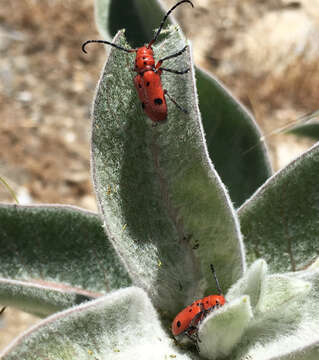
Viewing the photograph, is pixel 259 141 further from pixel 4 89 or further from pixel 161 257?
pixel 4 89

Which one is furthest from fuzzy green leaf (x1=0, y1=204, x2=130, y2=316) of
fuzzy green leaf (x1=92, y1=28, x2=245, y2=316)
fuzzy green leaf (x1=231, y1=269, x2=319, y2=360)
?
fuzzy green leaf (x1=231, y1=269, x2=319, y2=360)

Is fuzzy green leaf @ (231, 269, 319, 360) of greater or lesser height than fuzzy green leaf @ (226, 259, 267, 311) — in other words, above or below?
below

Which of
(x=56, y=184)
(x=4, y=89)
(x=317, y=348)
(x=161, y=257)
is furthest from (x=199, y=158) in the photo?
(x=4, y=89)

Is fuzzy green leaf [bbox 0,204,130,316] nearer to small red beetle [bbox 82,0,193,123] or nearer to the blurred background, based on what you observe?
small red beetle [bbox 82,0,193,123]

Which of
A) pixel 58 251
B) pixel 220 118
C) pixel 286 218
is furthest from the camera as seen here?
pixel 220 118

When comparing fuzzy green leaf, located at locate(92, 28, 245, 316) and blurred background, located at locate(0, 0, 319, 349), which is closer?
fuzzy green leaf, located at locate(92, 28, 245, 316)

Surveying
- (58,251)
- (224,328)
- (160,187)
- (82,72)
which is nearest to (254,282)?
(224,328)

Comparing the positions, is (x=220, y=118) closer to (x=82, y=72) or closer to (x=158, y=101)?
(x=158, y=101)

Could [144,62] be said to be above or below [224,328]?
above
